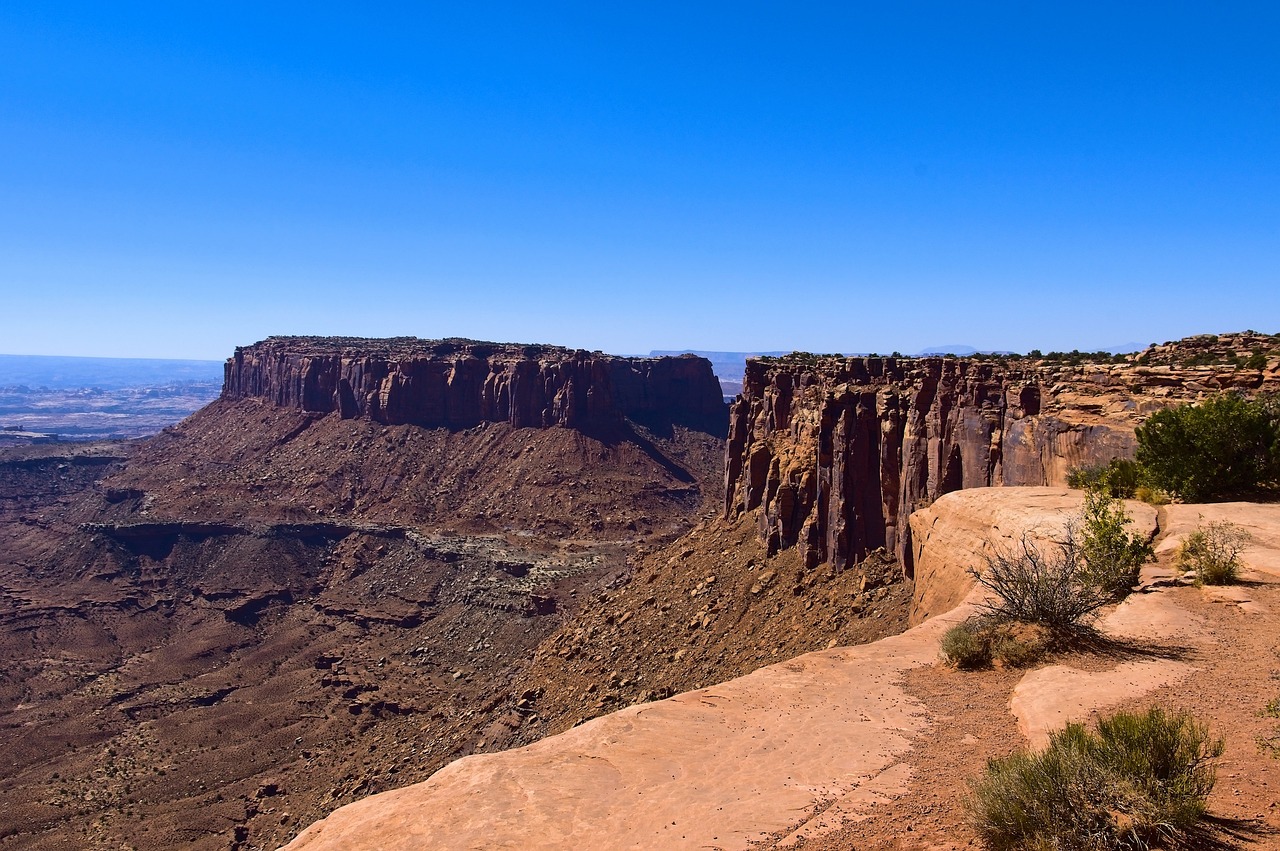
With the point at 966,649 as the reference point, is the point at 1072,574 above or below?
above

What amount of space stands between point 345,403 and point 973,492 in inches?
3956

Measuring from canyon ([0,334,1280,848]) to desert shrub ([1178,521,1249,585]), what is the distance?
16.8ft

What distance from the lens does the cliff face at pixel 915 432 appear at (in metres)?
25.8

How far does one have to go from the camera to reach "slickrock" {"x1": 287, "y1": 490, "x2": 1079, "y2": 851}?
31.5ft

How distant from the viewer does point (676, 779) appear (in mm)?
10938

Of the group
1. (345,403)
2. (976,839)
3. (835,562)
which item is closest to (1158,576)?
(976,839)

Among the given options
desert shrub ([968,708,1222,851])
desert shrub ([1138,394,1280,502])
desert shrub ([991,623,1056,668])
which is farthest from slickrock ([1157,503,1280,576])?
desert shrub ([968,708,1222,851])

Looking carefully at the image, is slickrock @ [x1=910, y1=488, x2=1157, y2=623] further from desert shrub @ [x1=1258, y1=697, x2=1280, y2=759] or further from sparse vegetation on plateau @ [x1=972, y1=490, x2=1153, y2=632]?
desert shrub @ [x1=1258, y1=697, x2=1280, y2=759]

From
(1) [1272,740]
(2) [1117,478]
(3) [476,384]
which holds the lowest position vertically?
(1) [1272,740]

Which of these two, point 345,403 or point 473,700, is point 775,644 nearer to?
point 473,700

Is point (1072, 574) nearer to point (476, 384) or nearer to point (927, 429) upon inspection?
point (927, 429)

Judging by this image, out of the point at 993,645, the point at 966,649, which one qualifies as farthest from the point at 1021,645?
the point at 966,649

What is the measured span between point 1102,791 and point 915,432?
89.3 ft

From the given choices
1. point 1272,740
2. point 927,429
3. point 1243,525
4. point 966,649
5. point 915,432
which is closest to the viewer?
point 1272,740
